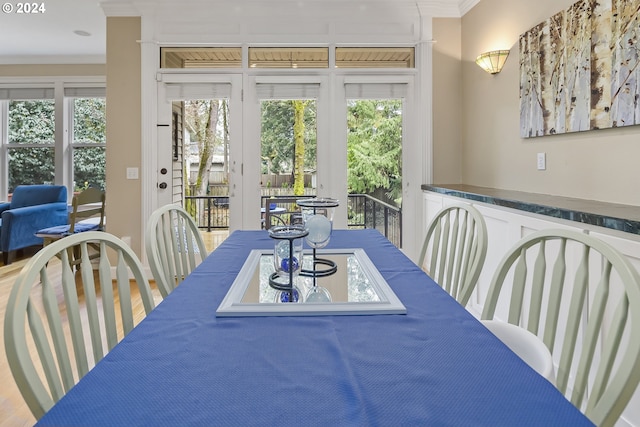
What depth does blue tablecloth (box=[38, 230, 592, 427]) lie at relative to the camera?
0.59 m

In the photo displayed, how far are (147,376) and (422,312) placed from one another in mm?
632

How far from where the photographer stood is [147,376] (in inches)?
27.8

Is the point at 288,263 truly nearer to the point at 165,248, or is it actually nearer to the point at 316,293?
the point at 316,293

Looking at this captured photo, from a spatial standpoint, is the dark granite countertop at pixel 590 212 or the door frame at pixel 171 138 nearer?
the dark granite countertop at pixel 590 212

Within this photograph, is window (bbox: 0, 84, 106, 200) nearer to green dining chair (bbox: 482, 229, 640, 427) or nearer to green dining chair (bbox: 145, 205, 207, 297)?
green dining chair (bbox: 145, 205, 207, 297)

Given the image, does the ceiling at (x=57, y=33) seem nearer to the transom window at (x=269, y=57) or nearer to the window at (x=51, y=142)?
the window at (x=51, y=142)

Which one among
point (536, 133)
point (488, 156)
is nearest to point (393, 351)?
point (536, 133)

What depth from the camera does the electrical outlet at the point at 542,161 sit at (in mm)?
2637

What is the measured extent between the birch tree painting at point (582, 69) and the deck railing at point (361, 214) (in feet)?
4.94

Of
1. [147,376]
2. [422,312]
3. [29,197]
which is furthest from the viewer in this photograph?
[29,197]

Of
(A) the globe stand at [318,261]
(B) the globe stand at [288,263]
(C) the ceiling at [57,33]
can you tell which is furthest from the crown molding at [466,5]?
(B) the globe stand at [288,263]

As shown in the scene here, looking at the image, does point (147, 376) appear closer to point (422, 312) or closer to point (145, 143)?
point (422, 312)

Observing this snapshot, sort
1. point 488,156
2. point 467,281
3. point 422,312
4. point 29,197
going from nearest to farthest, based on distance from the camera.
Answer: point 422,312 → point 467,281 → point 488,156 → point 29,197

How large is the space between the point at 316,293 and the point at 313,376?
0.49 m
